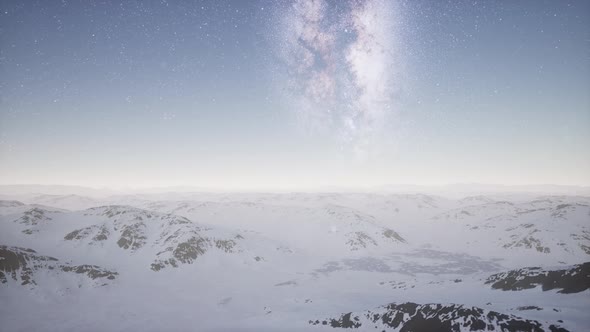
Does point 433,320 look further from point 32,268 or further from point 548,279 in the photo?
point 32,268

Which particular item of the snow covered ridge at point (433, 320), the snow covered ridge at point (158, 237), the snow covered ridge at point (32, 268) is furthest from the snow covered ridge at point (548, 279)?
the snow covered ridge at point (32, 268)

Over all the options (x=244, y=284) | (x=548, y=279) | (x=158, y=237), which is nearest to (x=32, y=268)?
(x=158, y=237)

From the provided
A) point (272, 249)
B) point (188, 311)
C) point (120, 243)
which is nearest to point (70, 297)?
point (188, 311)

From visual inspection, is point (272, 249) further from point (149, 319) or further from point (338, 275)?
point (149, 319)

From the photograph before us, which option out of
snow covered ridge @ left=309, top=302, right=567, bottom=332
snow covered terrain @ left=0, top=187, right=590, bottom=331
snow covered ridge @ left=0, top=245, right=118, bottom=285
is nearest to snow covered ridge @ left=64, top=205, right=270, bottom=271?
snow covered terrain @ left=0, top=187, right=590, bottom=331

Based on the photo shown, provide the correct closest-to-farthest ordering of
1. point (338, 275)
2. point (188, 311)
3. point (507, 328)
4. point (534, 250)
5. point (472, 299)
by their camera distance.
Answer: point (507, 328)
point (472, 299)
point (188, 311)
point (338, 275)
point (534, 250)
